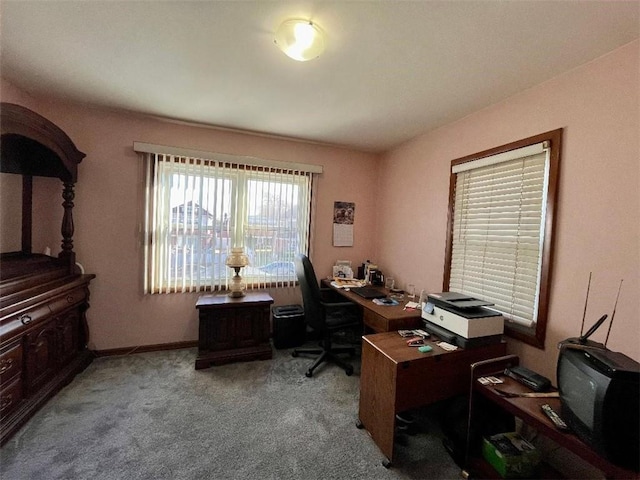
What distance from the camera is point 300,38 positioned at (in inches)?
51.4

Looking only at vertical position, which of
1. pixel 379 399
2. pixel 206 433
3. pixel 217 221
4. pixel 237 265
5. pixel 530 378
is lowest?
pixel 206 433

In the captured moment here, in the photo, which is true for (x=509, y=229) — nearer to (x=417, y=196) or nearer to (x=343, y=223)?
(x=417, y=196)

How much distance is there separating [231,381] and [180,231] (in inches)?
62.2

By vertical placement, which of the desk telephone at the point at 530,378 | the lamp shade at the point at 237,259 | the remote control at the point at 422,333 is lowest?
the desk telephone at the point at 530,378

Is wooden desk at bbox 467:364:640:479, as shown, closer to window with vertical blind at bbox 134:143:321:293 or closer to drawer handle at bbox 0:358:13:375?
window with vertical blind at bbox 134:143:321:293

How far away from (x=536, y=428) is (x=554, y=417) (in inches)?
3.8

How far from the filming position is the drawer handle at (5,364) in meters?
1.45

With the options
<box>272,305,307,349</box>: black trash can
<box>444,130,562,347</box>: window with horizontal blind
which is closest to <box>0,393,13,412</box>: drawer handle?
<box>272,305,307,349</box>: black trash can

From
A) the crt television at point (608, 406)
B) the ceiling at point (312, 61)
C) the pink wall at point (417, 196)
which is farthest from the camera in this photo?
the pink wall at point (417, 196)

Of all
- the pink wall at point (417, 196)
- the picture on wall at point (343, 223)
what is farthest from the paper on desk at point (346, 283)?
the picture on wall at point (343, 223)

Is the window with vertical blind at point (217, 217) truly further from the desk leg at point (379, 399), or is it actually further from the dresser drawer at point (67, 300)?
the desk leg at point (379, 399)

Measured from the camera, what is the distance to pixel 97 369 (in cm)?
227

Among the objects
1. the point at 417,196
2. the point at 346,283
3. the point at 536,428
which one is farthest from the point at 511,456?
the point at 417,196

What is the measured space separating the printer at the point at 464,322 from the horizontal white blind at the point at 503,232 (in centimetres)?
25
